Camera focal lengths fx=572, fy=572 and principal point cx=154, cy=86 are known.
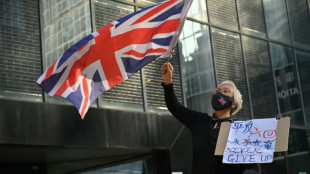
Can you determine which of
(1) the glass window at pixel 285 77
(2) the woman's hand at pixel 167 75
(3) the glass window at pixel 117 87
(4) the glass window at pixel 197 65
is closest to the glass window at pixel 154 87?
(3) the glass window at pixel 117 87

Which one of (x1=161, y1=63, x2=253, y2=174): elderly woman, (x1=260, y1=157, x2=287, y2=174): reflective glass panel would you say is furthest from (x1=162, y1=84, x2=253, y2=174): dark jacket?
(x1=260, y1=157, x2=287, y2=174): reflective glass panel

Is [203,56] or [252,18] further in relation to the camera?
[252,18]

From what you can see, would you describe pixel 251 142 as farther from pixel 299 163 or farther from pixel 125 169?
pixel 299 163

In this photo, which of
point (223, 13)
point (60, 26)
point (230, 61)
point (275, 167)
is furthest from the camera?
point (275, 167)

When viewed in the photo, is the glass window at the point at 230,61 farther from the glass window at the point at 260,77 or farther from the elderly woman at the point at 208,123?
the elderly woman at the point at 208,123

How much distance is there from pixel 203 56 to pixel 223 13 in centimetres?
124

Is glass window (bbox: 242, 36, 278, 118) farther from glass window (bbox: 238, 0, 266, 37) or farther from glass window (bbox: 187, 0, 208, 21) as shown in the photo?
glass window (bbox: 187, 0, 208, 21)

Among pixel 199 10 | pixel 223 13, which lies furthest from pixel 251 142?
pixel 223 13

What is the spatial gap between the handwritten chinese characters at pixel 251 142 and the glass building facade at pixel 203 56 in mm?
5151

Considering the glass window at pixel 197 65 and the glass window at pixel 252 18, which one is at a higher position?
the glass window at pixel 252 18

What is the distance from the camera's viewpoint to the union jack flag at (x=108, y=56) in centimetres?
608

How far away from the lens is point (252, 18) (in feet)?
43.3

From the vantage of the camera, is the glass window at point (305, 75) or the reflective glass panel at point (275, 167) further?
the glass window at point (305, 75)

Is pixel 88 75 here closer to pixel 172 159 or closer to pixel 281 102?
pixel 172 159
